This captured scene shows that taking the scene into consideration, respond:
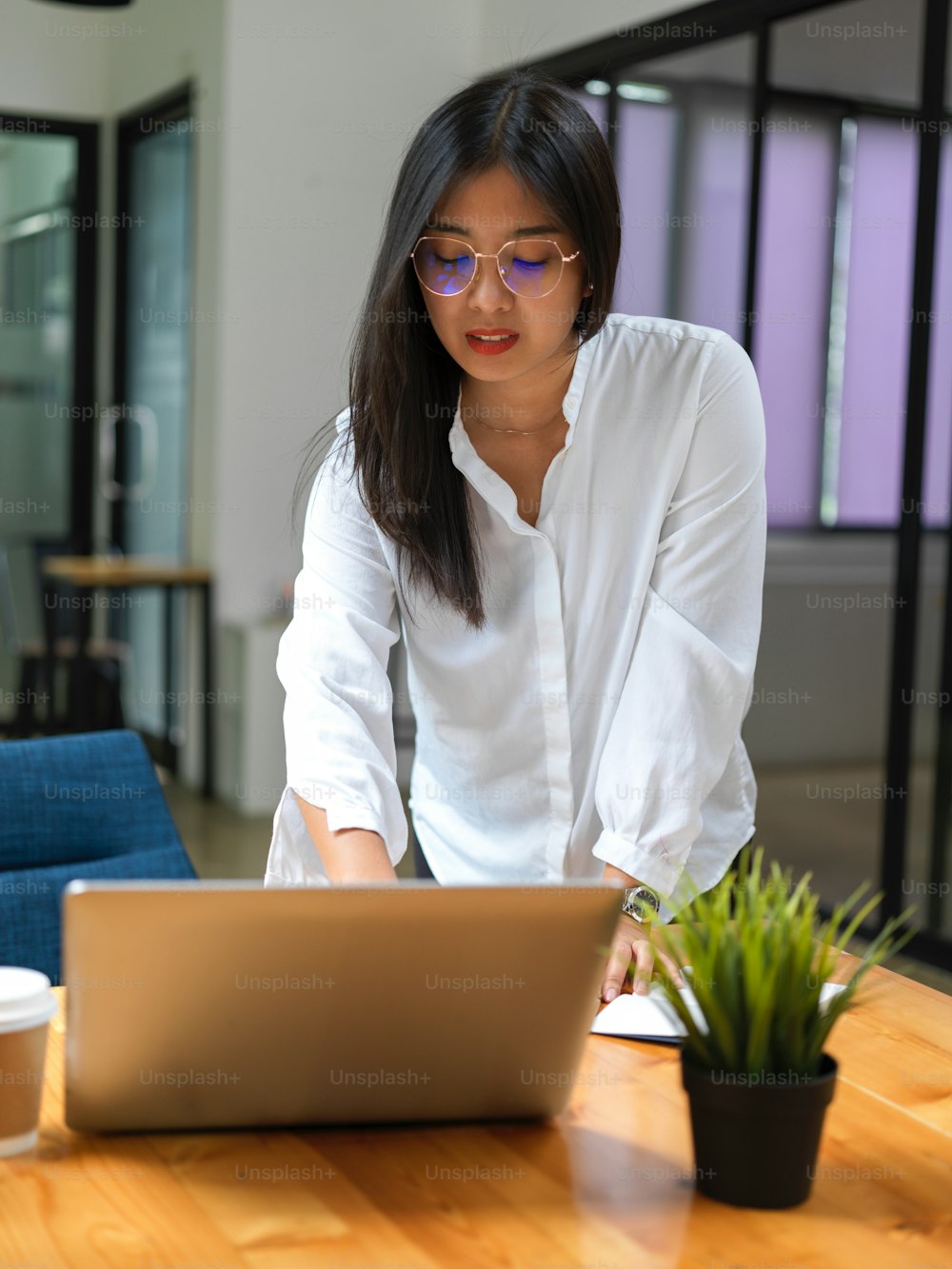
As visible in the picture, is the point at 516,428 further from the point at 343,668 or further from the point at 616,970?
→ the point at 616,970

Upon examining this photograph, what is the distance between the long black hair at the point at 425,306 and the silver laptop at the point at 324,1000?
2.10 ft

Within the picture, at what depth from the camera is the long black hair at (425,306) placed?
1.47 metres

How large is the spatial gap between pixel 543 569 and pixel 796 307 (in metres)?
4.54

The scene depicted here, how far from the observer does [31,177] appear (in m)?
6.53

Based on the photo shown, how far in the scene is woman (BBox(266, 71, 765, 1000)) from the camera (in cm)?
153

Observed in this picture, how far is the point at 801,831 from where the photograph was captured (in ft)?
17.0

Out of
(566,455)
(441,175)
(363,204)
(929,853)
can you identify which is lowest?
(929,853)

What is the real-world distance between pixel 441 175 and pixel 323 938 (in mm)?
782

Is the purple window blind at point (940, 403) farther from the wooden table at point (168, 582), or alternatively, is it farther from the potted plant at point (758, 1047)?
the potted plant at point (758, 1047)

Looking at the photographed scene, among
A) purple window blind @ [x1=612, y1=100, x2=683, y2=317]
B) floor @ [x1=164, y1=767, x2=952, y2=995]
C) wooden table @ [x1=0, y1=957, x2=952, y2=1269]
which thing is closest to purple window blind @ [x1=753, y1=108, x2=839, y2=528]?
purple window blind @ [x1=612, y1=100, x2=683, y2=317]

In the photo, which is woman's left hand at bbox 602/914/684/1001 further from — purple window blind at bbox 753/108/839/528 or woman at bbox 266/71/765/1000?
purple window blind at bbox 753/108/839/528

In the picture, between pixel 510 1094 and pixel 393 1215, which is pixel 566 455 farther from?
pixel 393 1215

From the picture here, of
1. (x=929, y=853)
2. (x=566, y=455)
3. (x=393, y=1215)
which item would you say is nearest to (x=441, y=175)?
(x=566, y=455)

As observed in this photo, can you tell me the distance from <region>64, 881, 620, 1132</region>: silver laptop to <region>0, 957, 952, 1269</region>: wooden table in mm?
26
